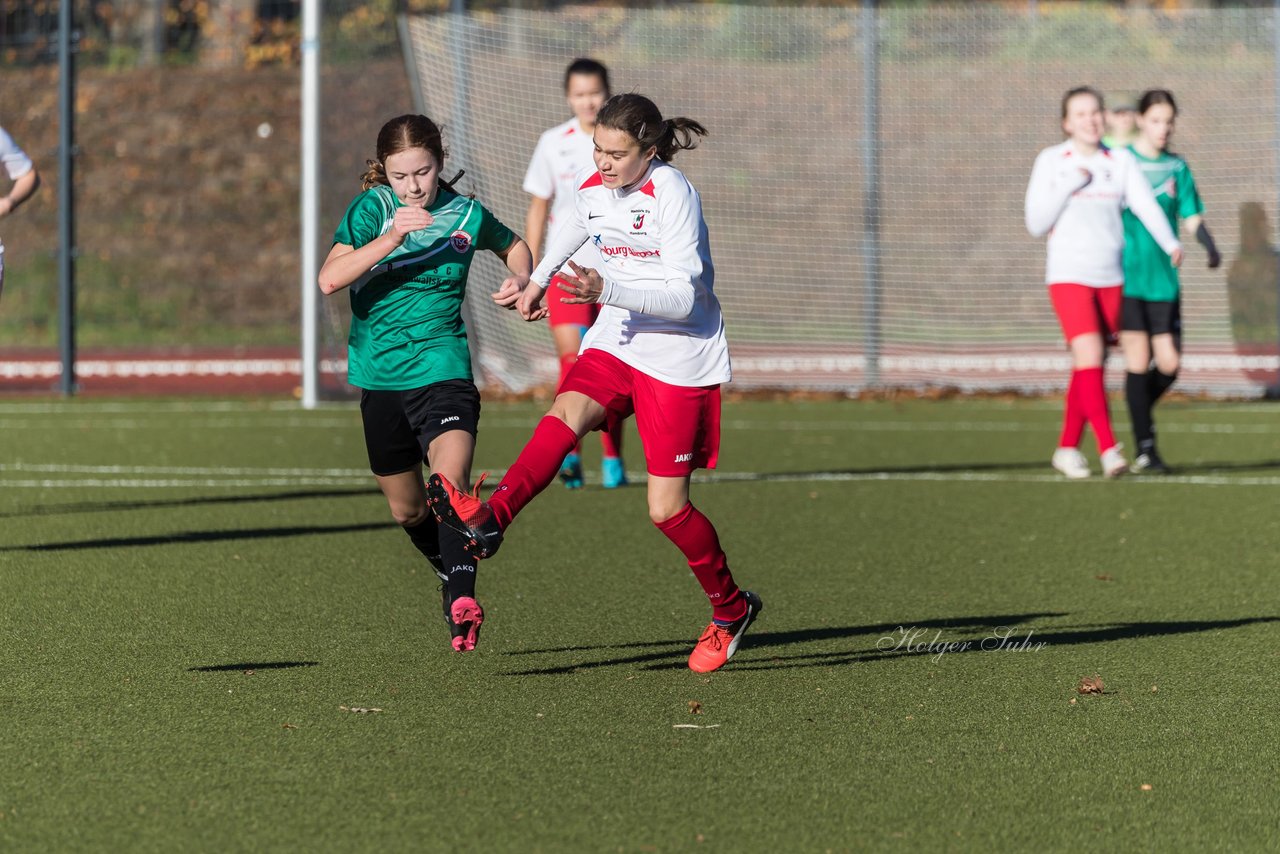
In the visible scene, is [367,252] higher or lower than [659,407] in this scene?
higher

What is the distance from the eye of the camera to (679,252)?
5.20 m

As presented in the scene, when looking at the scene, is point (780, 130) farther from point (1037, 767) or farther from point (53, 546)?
point (1037, 767)

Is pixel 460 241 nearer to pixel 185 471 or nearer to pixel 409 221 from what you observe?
pixel 409 221

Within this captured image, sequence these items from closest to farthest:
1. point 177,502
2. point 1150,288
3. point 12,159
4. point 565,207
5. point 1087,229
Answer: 1. point 12,159
2. point 177,502
3. point 565,207
4. point 1087,229
5. point 1150,288

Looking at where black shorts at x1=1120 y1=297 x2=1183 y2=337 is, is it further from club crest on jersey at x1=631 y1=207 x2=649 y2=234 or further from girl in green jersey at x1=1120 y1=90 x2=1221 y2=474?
club crest on jersey at x1=631 y1=207 x2=649 y2=234

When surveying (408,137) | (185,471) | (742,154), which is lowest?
(185,471)

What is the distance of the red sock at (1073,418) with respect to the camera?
1026 cm

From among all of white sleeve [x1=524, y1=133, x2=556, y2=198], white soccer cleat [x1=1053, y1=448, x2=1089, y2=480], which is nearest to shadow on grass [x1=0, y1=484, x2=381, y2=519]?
white sleeve [x1=524, y1=133, x2=556, y2=198]

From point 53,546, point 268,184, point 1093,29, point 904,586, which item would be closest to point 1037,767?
point 904,586

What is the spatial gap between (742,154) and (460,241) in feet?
66.6

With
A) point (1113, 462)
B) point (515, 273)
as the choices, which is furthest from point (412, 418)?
point (1113, 462)

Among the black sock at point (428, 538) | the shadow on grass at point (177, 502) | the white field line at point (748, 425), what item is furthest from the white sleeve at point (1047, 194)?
the black sock at point (428, 538)

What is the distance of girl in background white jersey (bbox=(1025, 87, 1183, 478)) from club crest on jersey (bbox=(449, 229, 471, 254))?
16.6 ft

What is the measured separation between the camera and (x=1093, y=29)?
75.0ft
